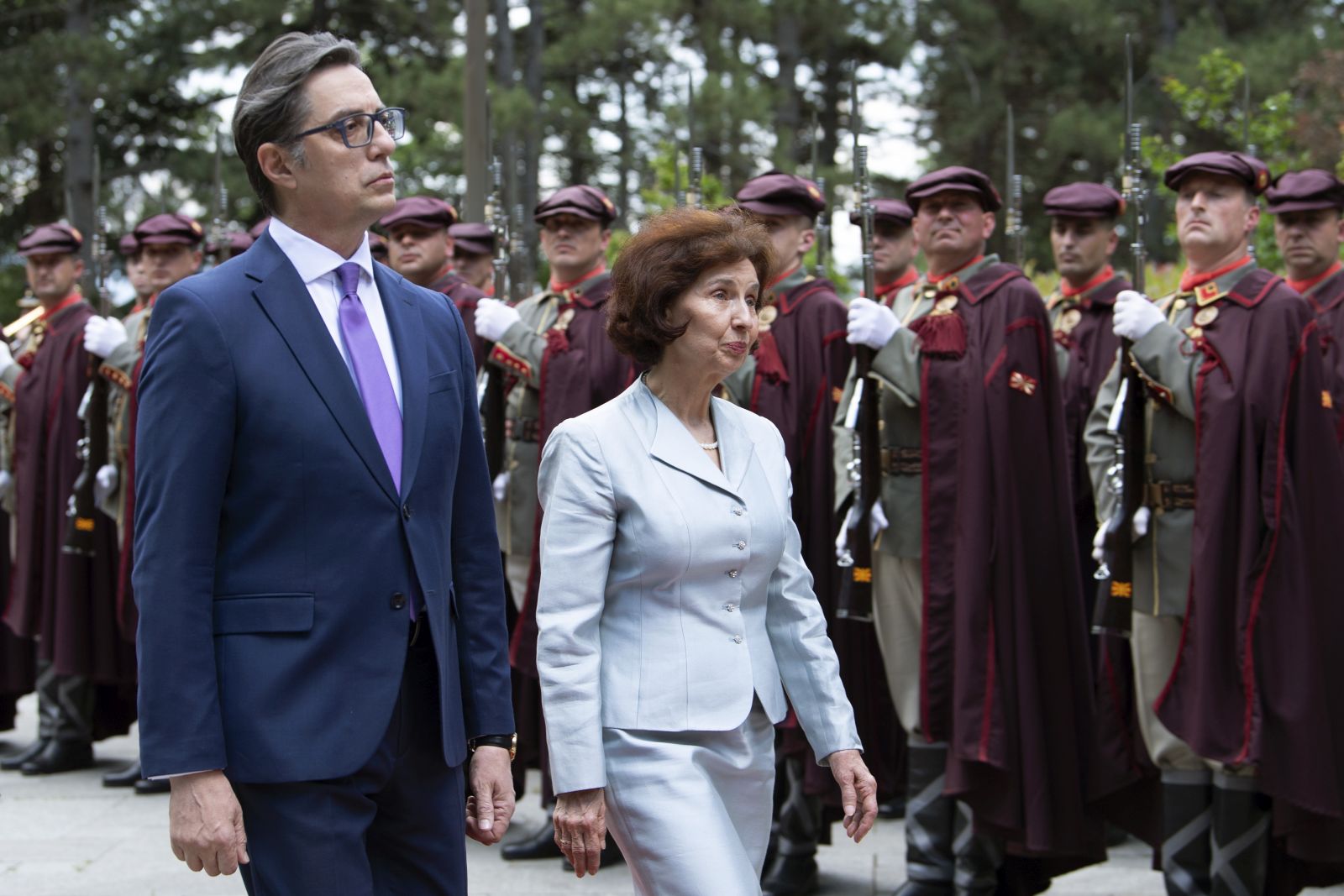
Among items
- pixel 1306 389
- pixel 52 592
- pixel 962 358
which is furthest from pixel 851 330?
pixel 52 592

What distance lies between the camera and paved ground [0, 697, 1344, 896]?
608cm

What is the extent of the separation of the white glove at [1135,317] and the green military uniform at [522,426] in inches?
85.0

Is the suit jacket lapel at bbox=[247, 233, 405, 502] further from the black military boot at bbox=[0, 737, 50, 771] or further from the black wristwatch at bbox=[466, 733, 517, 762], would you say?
the black military boot at bbox=[0, 737, 50, 771]

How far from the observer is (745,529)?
352cm

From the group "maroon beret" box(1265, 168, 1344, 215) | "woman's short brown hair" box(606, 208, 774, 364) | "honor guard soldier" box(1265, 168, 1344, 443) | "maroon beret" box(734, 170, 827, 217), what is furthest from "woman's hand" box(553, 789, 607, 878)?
"maroon beret" box(1265, 168, 1344, 215)

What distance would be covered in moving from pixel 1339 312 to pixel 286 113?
15.2 feet

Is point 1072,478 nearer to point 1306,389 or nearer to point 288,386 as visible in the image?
point 1306,389

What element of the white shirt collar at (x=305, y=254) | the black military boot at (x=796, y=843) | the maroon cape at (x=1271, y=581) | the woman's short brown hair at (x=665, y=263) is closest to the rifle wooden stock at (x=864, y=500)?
the black military boot at (x=796, y=843)

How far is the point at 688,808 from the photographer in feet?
10.9

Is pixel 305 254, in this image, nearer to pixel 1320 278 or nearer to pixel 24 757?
pixel 1320 278

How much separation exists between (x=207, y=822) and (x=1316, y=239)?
5047mm

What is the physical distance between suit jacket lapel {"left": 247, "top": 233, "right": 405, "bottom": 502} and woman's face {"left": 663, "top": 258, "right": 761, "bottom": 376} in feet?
2.78

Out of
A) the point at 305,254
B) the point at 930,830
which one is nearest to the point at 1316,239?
the point at 930,830

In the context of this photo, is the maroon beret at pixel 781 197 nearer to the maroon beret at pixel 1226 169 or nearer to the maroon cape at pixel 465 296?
the maroon beret at pixel 1226 169
